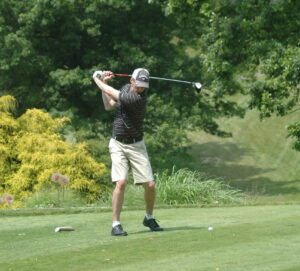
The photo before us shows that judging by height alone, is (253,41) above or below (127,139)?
above

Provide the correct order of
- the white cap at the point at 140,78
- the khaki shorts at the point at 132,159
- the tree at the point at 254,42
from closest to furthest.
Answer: the white cap at the point at 140,78, the khaki shorts at the point at 132,159, the tree at the point at 254,42

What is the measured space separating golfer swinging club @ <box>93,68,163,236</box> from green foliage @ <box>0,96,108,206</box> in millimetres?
10323

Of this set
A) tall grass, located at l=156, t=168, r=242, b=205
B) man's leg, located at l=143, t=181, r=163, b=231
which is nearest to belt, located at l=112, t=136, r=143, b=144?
man's leg, located at l=143, t=181, r=163, b=231

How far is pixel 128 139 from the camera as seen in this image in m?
9.20

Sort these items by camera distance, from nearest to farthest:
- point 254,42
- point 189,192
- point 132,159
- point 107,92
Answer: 1. point 107,92
2. point 132,159
3. point 189,192
4. point 254,42

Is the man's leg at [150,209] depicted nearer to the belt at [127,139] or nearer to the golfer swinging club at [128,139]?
the golfer swinging club at [128,139]

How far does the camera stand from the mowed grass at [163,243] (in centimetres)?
711

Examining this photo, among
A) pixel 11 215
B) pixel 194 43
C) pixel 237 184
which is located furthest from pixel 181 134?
pixel 11 215

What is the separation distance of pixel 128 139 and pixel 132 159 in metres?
0.26

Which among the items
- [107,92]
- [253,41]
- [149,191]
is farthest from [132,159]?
[253,41]

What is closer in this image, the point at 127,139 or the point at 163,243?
the point at 163,243

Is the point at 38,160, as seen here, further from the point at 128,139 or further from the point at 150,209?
the point at 128,139

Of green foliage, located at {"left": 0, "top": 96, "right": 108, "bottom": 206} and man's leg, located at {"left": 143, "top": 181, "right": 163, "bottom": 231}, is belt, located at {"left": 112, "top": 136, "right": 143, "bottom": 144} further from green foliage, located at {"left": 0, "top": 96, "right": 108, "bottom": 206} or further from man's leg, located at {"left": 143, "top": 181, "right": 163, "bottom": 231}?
green foliage, located at {"left": 0, "top": 96, "right": 108, "bottom": 206}

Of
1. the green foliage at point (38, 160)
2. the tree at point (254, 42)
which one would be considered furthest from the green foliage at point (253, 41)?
the green foliage at point (38, 160)
